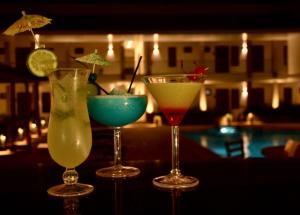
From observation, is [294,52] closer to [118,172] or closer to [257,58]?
[257,58]

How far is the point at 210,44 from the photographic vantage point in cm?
1914

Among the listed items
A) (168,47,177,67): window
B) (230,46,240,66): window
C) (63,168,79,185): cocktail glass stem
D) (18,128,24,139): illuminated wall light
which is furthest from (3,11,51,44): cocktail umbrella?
(230,46,240,66): window

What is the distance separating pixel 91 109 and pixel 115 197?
0.30m

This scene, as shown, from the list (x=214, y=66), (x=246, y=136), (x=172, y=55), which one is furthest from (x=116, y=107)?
(x=214, y=66)

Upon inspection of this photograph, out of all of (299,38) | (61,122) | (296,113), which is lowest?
(296,113)

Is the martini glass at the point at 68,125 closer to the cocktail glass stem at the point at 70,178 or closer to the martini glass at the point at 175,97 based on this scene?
the cocktail glass stem at the point at 70,178

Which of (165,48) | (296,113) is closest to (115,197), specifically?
(296,113)

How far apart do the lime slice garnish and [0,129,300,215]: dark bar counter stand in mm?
294

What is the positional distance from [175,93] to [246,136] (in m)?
12.8

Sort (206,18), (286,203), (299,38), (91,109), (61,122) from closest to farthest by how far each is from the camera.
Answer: (286,203), (61,122), (91,109), (206,18), (299,38)

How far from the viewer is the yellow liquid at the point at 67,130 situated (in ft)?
3.08

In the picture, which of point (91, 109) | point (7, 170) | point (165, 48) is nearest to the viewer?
point (91, 109)

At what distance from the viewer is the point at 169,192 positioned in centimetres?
92

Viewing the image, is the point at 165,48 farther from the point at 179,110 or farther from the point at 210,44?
the point at 179,110
